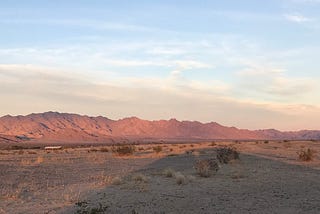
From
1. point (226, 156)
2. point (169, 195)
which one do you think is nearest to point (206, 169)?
point (169, 195)

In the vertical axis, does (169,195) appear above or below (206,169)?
below

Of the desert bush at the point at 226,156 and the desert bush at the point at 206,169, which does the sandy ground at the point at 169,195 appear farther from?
the desert bush at the point at 226,156

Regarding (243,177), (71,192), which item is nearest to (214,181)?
(243,177)

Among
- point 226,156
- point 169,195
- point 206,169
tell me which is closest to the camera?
point 169,195

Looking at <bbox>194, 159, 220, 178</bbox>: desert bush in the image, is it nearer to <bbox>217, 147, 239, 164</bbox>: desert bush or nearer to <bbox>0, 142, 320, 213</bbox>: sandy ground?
<bbox>0, 142, 320, 213</bbox>: sandy ground

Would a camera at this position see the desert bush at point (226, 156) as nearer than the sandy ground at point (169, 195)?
No

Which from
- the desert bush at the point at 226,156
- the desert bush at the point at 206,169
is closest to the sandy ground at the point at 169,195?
the desert bush at the point at 206,169

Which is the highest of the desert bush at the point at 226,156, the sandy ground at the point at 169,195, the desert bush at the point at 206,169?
the desert bush at the point at 226,156

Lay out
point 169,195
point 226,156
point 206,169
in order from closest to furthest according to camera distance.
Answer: point 169,195, point 206,169, point 226,156

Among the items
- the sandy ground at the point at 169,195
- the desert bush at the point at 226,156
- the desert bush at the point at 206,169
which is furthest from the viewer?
the desert bush at the point at 226,156

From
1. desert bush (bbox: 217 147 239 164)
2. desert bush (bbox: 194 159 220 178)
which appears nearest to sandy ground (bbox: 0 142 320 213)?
desert bush (bbox: 194 159 220 178)

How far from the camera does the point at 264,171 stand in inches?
1019

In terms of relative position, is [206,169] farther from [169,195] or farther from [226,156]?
[226,156]

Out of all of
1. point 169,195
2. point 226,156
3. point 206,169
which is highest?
point 226,156
